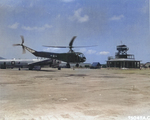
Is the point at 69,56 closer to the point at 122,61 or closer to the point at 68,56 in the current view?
the point at 68,56

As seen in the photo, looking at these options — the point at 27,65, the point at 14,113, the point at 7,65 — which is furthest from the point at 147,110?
the point at 7,65

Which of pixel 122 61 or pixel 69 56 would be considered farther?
pixel 122 61

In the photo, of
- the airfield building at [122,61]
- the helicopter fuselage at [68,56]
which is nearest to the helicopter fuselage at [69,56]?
the helicopter fuselage at [68,56]

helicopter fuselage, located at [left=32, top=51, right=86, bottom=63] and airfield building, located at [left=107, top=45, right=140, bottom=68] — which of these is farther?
airfield building, located at [left=107, top=45, right=140, bottom=68]

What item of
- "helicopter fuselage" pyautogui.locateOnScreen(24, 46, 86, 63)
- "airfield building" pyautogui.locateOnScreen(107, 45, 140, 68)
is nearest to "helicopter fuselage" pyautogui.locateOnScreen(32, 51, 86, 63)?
"helicopter fuselage" pyautogui.locateOnScreen(24, 46, 86, 63)

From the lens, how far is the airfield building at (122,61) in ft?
207

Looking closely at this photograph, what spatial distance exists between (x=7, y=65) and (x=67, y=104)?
42133mm

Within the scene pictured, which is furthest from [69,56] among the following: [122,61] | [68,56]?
[122,61]

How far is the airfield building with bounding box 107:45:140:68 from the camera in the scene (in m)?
63.2

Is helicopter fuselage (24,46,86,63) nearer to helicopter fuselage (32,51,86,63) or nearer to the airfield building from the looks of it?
helicopter fuselage (32,51,86,63)

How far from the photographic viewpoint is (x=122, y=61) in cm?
6312

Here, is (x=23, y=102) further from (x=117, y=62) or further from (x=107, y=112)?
(x=117, y=62)

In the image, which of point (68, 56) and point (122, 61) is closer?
point (68, 56)

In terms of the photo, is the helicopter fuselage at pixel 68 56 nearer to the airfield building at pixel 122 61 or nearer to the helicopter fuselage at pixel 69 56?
the helicopter fuselage at pixel 69 56
